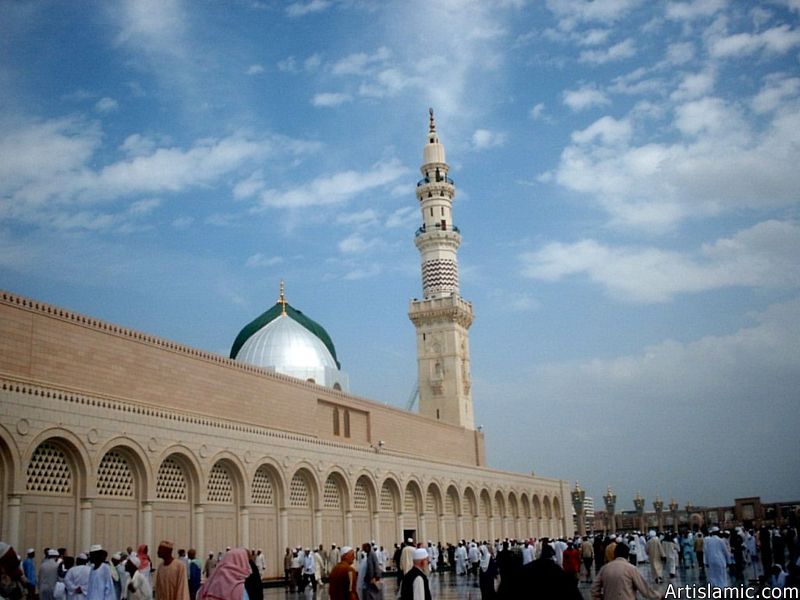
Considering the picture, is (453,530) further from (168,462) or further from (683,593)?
(683,593)

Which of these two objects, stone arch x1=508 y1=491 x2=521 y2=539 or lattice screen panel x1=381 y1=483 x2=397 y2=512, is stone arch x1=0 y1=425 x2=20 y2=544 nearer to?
lattice screen panel x1=381 y1=483 x2=397 y2=512

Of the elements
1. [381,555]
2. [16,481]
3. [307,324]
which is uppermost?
[307,324]

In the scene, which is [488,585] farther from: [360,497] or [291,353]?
[291,353]

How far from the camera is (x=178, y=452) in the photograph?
17.9m

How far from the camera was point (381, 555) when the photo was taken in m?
22.6

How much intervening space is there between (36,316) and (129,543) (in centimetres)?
458

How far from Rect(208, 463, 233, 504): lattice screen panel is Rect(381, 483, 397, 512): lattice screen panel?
321 inches

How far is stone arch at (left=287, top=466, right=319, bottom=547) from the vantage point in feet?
72.3

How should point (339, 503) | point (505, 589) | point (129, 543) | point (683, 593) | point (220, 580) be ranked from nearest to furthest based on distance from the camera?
point (505, 589), point (220, 580), point (683, 593), point (129, 543), point (339, 503)

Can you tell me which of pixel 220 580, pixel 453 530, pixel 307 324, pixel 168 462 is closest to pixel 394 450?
pixel 453 530

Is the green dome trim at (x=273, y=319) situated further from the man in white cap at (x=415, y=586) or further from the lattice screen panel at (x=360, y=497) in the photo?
the man in white cap at (x=415, y=586)

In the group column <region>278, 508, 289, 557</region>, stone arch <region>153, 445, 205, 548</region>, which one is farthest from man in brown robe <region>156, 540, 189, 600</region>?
column <region>278, 508, 289, 557</region>

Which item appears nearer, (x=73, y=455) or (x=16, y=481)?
(x=16, y=481)

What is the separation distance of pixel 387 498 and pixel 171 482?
10704 millimetres
